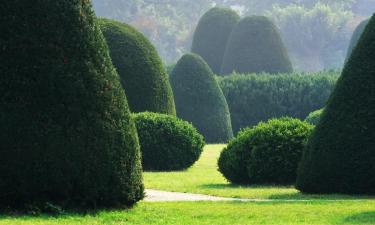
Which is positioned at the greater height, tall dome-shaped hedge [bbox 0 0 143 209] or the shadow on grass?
tall dome-shaped hedge [bbox 0 0 143 209]

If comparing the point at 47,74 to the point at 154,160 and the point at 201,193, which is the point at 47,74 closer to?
the point at 201,193

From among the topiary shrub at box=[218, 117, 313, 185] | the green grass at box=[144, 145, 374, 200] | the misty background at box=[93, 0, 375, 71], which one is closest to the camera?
the green grass at box=[144, 145, 374, 200]

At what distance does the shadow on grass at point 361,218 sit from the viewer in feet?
39.2

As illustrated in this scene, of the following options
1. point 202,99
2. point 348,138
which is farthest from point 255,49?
point 348,138

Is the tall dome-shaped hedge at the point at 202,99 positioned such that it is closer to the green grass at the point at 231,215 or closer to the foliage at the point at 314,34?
the green grass at the point at 231,215

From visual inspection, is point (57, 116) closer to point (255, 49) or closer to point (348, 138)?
point (348, 138)

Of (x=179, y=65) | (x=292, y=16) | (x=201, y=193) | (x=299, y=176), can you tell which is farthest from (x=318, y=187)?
(x=292, y=16)

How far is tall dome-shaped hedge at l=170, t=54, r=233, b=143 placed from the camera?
125 feet

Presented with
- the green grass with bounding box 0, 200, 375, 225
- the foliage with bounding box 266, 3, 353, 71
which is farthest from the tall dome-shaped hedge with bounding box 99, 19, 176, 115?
the foliage with bounding box 266, 3, 353, 71

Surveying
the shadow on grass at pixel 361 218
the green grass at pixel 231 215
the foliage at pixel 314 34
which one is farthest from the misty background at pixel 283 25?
the shadow on grass at pixel 361 218

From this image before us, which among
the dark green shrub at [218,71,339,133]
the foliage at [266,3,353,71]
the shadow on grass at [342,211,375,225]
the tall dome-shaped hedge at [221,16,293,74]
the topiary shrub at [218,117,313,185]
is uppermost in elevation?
the foliage at [266,3,353,71]

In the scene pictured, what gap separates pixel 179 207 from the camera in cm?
1374

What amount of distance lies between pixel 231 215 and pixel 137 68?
1269cm

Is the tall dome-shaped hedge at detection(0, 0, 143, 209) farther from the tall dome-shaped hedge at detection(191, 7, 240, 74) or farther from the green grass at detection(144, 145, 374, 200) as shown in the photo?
the tall dome-shaped hedge at detection(191, 7, 240, 74)
